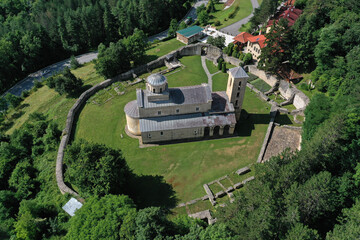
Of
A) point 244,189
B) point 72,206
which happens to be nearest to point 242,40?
point 244,189

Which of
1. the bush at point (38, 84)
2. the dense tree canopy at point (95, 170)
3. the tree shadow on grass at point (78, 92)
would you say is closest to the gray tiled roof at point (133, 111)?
the dense tree canopy at point (95, 170)

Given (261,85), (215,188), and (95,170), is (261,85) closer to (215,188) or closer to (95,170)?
(215,188)

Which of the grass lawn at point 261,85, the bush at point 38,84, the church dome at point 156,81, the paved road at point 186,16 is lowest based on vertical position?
the bush at point 38,84

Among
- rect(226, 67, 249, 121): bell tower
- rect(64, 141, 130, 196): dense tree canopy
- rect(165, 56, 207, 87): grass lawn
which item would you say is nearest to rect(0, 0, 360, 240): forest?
rect(64, 141, 130, 196): dense tree canopy

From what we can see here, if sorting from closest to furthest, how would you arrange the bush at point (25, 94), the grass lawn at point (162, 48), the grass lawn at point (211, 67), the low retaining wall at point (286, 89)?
the low retaining wall at point (286, 89) < the grass lawn at point (211, 67) < the bush at point (25, 94) < the grass lawn at point (162, 48)

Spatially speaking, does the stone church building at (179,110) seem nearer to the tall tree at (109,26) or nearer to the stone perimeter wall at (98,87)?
the stone perimeter wall at (98,87)

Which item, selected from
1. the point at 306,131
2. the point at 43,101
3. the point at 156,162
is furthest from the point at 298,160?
the point at 43,101
